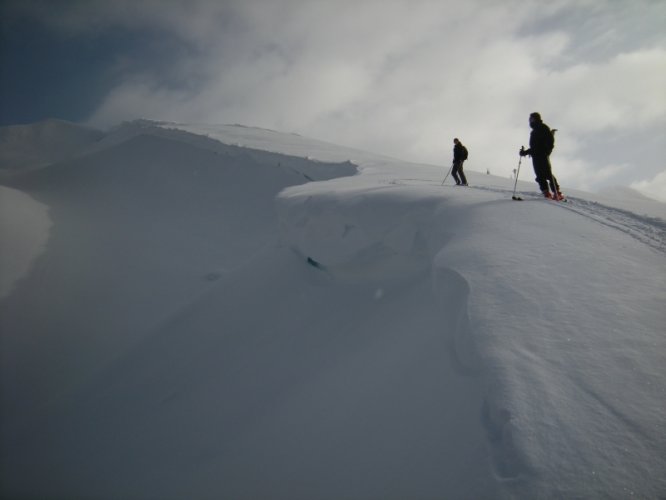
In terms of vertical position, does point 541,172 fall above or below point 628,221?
above

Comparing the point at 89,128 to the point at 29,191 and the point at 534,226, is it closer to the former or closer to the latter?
the point at 29,191

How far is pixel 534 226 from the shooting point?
3637 mm

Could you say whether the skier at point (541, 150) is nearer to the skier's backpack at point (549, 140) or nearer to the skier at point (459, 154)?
the skier's backpack at point (549, 140)

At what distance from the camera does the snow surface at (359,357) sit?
1.85 metres

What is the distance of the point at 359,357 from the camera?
13.5 ft

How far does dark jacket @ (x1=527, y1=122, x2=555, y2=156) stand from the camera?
5.63m

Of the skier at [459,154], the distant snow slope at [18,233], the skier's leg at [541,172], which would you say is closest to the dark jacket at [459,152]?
the skier at [459,154]

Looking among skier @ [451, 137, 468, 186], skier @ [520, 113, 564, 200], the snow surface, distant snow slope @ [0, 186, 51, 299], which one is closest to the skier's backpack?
skier @ [520, 113, 564, 200]

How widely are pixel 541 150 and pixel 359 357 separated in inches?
176

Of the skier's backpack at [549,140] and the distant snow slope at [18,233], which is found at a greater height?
the skier's backpack at [549,140]

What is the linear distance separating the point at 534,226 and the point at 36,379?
823 cm

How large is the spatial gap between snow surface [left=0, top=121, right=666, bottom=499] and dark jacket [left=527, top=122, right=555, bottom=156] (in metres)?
0.99

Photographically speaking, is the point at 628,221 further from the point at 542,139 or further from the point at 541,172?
the point at 542,139

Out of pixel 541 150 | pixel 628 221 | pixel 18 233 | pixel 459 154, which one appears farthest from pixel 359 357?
pixel 18 233
